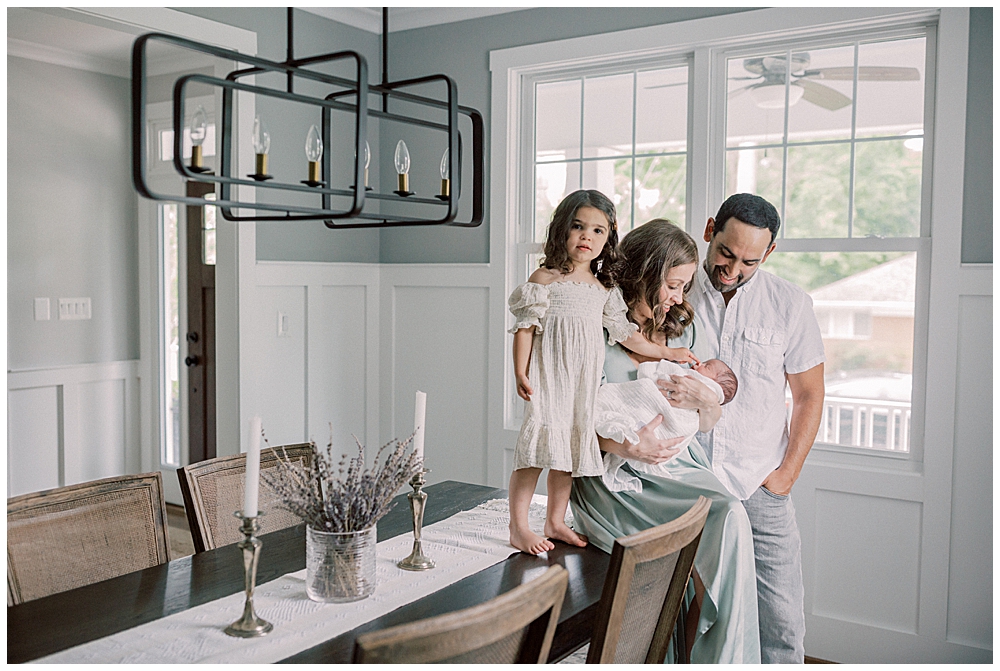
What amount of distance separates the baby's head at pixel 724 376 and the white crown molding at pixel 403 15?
2.00m

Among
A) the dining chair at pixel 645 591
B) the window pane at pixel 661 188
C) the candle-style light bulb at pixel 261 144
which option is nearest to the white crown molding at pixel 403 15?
the window pane at pixel 661 188

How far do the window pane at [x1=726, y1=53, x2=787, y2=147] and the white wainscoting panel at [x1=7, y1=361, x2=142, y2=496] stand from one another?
11.2 feet

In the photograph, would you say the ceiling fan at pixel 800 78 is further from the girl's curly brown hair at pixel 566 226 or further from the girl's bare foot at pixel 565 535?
the girl's bare foot at pixel 565 535

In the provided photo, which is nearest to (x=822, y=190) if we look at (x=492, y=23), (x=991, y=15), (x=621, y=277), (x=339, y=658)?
(x=991, y=15)

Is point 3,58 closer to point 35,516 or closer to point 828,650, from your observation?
point 35,516

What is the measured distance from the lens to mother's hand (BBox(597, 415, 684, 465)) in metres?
1.99

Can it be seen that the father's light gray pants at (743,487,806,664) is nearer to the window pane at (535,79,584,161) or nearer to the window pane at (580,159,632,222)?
the window pane at (580,159,632,222)

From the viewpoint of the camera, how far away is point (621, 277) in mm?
2094

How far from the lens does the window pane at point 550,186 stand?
3596mm

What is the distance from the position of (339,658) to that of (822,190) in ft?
7.85

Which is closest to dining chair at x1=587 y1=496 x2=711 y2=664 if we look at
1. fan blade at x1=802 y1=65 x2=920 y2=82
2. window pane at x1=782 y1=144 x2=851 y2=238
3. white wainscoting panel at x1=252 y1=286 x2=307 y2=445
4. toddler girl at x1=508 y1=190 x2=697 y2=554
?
toddler girl at x1=508 y1=190 x2=697 y2=554

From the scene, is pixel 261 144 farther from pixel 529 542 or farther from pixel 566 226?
pixel 529 542

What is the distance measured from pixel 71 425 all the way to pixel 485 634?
3888 mm

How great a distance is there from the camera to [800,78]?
3074 mm
